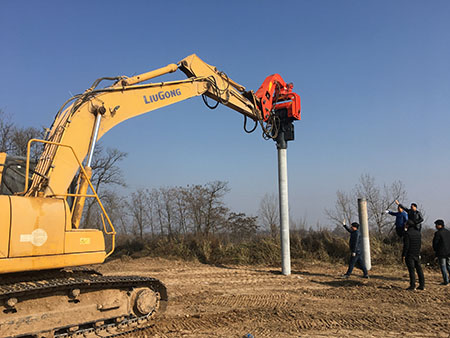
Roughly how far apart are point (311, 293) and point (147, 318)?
4356 millimetres

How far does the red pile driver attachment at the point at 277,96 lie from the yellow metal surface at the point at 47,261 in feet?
25.6

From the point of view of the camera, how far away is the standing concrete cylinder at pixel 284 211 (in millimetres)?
11352

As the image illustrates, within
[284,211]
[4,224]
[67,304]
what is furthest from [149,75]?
[284,211]

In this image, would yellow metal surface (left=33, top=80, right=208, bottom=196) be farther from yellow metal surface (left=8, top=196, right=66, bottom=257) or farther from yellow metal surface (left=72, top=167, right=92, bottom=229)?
yellow metal surface (left=8, top=196, right=66, bottom=257)

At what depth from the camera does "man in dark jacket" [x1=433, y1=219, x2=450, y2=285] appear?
29.9 feet

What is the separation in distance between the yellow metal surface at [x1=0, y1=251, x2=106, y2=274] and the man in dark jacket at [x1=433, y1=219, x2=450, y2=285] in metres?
8.58

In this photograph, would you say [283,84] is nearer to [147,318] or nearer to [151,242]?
[147,318]

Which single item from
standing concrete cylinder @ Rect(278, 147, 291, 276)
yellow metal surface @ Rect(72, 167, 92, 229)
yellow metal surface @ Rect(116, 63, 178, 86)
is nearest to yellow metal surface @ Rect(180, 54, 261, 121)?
yellow metal surface @ Rect(116, 63, 178, 86)

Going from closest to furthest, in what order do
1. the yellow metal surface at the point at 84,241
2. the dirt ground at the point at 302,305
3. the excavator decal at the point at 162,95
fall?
1. the yellow metal surface at the point at 84,241
2. the dirt ground at the point at 302,305
3. the excavator decal at the point at 162,95

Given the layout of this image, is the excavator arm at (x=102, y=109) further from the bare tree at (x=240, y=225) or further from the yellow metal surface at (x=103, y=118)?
the bare tree at (x=240, y=225)

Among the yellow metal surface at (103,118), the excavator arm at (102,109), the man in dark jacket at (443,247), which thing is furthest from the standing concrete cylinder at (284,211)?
the yellow metal surface at (103,118)

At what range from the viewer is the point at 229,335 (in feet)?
17.7

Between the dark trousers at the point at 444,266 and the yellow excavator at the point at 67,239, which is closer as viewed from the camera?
the yellow excavator at the point at 67,239

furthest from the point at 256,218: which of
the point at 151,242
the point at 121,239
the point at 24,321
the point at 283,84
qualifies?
the point at 24,321
